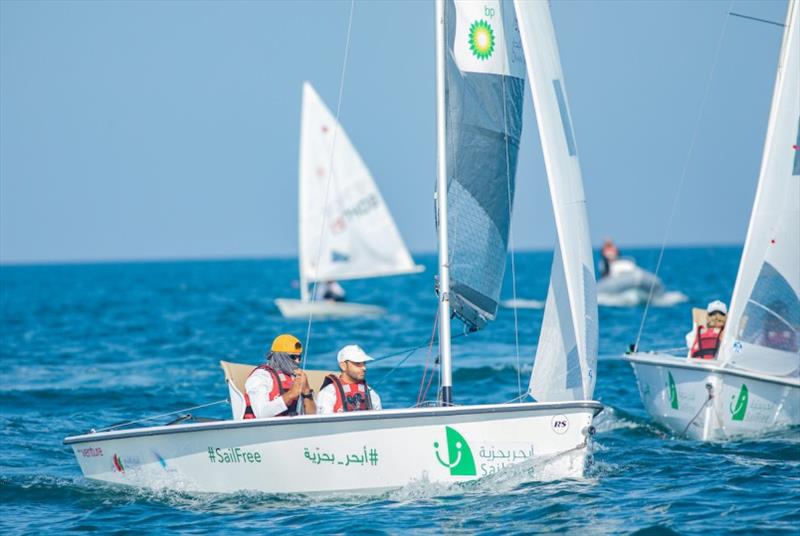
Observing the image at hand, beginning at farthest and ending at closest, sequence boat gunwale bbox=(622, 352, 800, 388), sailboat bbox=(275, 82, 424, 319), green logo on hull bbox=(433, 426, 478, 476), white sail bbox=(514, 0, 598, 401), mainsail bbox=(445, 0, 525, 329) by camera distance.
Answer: sailboat bbox=(275, 82, 424, 319)
boat gunwale bbox=(622, 352, 800, 388)
mainsail bbox=(445, 0, 525, 329)
white sail bbox=(514, 0, 598, 401)
green logo on hull bbox=(433, 426, 478, 476)

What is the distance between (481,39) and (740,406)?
4886mm

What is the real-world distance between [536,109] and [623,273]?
95.1 ft

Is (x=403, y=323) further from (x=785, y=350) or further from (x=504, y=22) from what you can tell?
A: (x=504, y=22)

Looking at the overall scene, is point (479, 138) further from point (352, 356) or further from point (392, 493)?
point (392, 493)

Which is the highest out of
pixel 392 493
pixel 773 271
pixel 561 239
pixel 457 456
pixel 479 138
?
pixel 479 138

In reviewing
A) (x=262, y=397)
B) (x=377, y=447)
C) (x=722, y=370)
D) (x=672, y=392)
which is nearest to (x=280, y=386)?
(x=262, y=397)

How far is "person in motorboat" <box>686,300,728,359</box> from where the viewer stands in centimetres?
1323

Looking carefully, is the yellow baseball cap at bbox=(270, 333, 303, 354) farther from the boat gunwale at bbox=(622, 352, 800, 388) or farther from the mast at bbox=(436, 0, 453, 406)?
the boat gunwale at bbox=(622, 352, 800, 388)

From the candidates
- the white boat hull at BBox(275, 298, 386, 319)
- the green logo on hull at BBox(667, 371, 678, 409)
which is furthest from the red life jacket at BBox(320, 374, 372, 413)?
the white boat hull at BBox(275, 298, 386, 319)

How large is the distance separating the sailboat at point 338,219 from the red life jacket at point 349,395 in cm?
2164

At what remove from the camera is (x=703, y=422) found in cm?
1217

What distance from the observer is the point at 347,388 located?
9.58 meters

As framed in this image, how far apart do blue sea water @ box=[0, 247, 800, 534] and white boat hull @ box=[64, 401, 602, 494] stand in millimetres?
156

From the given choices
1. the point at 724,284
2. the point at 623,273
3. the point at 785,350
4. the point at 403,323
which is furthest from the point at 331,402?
the point at 724,284
